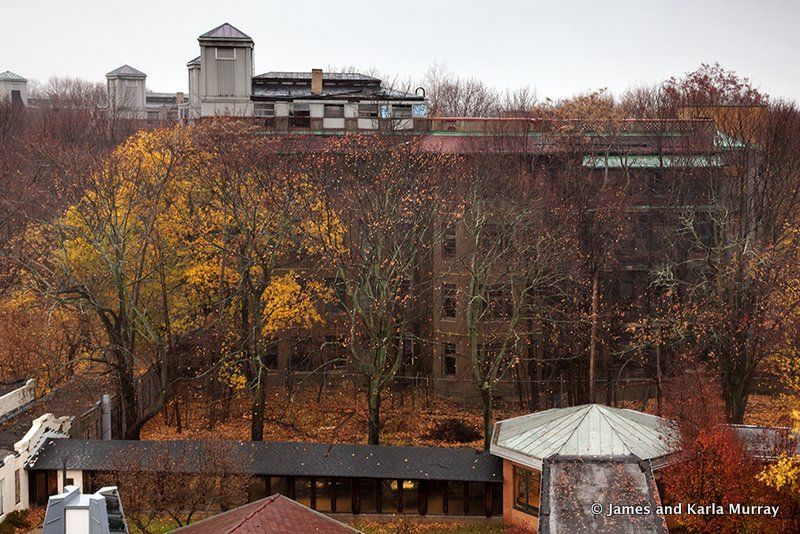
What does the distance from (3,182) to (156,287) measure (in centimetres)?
1817

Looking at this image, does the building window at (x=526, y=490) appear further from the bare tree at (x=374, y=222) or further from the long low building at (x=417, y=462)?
the bare tree at (x=374, y=222)

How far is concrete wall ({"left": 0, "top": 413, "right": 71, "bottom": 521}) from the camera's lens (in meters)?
33.0

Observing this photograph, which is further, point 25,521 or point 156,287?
point 156,287

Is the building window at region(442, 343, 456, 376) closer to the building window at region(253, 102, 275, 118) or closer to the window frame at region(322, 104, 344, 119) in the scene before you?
the window frame at region(322, 104, 344, 119)

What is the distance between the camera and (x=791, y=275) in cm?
3922

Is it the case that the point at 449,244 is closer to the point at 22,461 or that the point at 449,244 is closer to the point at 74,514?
the point at 22,461

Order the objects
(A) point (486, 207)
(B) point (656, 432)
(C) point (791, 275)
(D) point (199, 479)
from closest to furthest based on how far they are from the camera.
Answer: (D) point (199, 479), (B) point (656, 432), (C) point (791, 275), (A) point (486, 207)

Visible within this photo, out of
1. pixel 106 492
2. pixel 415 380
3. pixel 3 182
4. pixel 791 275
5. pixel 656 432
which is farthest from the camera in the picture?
pixel 3 182

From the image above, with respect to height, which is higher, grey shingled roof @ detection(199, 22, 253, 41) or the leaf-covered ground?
grey shingled roof @ detection(199, 22, 253, 41)

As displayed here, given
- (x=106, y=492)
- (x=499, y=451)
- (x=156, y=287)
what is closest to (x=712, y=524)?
(x=499, y=451)

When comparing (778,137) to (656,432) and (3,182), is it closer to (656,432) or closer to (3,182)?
(656,432)

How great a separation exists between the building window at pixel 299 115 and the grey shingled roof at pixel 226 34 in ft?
18.5

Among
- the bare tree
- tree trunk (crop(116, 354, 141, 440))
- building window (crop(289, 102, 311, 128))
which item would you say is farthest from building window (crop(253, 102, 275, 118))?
tree trunk (crop(116, 354, 141, 440))

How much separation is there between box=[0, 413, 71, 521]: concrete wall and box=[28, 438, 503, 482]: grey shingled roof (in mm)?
392
